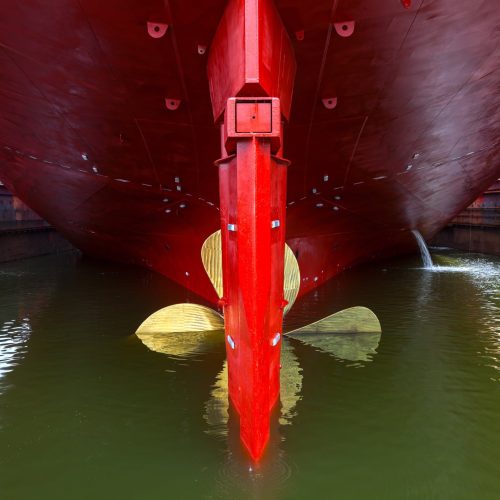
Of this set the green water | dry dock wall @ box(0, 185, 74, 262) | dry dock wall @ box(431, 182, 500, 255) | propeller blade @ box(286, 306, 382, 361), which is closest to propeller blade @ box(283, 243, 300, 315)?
propeller blade @ box(286, 306, 382, 361)

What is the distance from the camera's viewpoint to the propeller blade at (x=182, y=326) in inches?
299

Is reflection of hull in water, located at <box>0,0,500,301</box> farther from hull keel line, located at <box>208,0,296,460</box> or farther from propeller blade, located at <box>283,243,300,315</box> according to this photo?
propeller blade, located at <box>283,243,300,315</box>

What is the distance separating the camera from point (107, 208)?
33.7ft

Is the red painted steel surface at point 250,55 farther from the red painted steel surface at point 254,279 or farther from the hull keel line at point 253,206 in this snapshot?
the red painted steel surface at point 254,279

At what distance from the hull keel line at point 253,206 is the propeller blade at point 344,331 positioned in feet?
9.14

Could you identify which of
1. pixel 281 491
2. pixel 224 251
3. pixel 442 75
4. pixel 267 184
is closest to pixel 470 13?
pixel 442 75

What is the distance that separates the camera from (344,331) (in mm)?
7746

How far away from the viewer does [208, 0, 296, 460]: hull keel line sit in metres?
4.03

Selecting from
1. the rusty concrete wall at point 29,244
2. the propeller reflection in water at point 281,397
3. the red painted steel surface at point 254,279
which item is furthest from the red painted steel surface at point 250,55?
the rusty concrete wall at point 29,244

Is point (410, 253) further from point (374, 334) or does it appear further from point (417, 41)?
point (417, 41)

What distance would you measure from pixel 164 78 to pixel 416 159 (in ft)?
16.5

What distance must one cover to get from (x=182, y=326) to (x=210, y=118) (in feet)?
10.8

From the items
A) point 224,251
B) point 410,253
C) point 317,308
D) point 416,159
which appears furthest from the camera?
point 410,253

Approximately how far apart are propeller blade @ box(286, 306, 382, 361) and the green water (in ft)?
0.88
